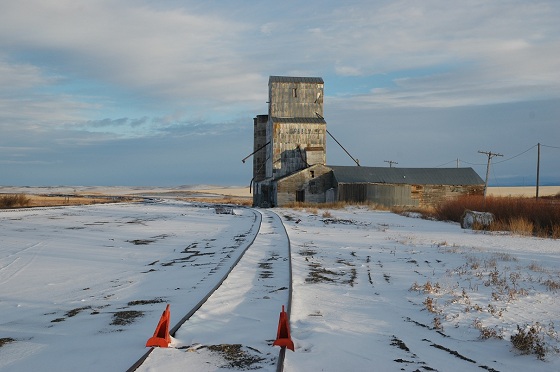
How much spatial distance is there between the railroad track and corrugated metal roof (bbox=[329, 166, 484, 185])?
129 feet

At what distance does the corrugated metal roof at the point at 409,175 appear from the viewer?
49125 mm

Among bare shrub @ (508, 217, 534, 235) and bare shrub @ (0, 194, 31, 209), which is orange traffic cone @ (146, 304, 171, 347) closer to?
bare shrub @ (508, 217, 534, 235)

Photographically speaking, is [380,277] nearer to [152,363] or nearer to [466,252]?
[466,252]

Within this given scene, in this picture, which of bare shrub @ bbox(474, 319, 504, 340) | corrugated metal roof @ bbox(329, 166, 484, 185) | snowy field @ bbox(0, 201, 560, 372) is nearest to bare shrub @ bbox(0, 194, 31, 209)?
corrugated metal roof @ bbox(329, 166, 484, 185)

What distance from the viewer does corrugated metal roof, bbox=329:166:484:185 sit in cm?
4912

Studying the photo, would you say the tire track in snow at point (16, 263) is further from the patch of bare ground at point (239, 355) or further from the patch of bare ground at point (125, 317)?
the patch of bare ground at point (239, 355)

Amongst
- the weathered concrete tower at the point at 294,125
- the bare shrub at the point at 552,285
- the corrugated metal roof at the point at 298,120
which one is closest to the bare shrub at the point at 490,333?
the bare shrub at the point at 552,285

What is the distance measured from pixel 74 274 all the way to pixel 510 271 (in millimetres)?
8558

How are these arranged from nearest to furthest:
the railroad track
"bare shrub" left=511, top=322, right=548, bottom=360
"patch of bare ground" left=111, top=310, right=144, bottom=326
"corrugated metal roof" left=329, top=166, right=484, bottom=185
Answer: the railroad track → "bare shrub" left=511, top=322, right=548, bottom=360 → "patch of bare ground" left=111, top=310, right=144, bottom=326 → "corrugated metal roof" left=329, top=166, right=484, bottom=185

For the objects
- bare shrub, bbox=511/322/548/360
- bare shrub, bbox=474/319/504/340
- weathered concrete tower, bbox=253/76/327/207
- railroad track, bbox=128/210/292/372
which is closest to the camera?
railroad track, bbox=128/210/292/372

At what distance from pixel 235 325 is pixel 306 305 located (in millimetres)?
1424

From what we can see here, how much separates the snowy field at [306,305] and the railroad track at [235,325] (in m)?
Result: 0.03

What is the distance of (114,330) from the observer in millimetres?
6129

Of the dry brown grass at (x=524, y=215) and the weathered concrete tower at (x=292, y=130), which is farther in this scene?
the weathered concrete tower at (x=292, y=130)
